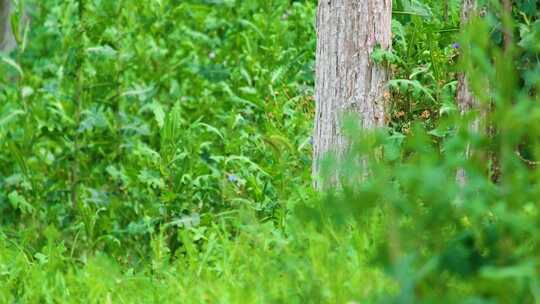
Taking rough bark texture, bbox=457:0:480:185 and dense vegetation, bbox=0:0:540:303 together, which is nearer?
dense vegetation, bbox=0:0:540:303

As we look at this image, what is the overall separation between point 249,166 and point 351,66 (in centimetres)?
91

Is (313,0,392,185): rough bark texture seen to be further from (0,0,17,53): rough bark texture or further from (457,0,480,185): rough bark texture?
(0,0,17,53): rough bark texture

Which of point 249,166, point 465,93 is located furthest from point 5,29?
point 465,93

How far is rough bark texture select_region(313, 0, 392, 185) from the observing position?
21.5ft

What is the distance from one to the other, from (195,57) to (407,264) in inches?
260

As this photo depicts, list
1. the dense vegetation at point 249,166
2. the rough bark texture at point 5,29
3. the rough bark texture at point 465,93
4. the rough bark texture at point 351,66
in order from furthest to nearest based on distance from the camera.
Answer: the rough bark texture at point 5,29 < the rough bark texture at point 351,66 < the rough bark texture at point 465,93 < the dense vegetation at point 249,166

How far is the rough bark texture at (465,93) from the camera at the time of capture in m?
5.62

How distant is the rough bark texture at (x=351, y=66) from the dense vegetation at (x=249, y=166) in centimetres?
11

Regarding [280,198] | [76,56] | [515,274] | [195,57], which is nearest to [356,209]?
[515,274]

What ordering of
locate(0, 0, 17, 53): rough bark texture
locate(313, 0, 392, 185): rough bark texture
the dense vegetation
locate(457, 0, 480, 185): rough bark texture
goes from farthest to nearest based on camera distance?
locate(0, 0, 17, 53): rough bark texture
locate(313, 0, 392, 185): rough bark texture
locate(457, 0, 480, 185): rough bark texture
the dense vegetation

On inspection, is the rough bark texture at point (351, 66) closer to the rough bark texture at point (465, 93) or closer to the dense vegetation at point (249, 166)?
the dense vegetation at point (249, 166)

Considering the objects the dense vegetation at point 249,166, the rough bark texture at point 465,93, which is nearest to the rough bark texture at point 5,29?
the dense vegetation at point 249,166

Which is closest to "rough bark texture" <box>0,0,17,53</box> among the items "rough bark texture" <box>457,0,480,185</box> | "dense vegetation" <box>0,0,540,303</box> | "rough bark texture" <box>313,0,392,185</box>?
"dense vegetation" <box>0,0,540,303</box>

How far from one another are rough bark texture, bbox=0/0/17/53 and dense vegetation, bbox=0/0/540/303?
0.93ft
